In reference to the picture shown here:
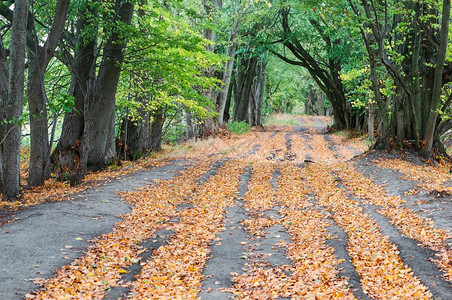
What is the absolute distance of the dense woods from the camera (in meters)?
9.29

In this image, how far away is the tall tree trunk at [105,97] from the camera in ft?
39.3

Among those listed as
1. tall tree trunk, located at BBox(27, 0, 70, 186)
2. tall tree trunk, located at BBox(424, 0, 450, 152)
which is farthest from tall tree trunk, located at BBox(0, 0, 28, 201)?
tall tree trunk, located at BBox(424, 0, 450, 152)

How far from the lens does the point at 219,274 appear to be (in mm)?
5699

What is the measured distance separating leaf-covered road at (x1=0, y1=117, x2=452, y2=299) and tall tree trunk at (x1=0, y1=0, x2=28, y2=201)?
5.22 feet

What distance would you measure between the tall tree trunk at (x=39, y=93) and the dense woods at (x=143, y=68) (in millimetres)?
24

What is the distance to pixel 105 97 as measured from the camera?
12789mm

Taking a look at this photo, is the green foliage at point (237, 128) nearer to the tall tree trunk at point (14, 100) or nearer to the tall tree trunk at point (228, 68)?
the tall tree trunk at point (228, 68)

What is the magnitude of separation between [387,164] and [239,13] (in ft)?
40.1

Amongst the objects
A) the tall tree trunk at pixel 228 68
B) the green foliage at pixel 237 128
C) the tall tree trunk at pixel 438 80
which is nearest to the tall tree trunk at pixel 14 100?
the tall tree trunk at pixel 438 80

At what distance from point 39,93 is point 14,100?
1529 millimetres

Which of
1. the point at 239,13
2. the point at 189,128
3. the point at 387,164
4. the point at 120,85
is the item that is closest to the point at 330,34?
the point at 239,13

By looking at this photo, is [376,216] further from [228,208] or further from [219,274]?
[219,274]

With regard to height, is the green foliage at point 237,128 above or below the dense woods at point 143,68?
below

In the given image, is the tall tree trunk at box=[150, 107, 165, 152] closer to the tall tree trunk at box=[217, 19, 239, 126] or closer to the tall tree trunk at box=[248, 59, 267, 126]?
the tall tree trunk at box=[217, 19, 239, 126]
